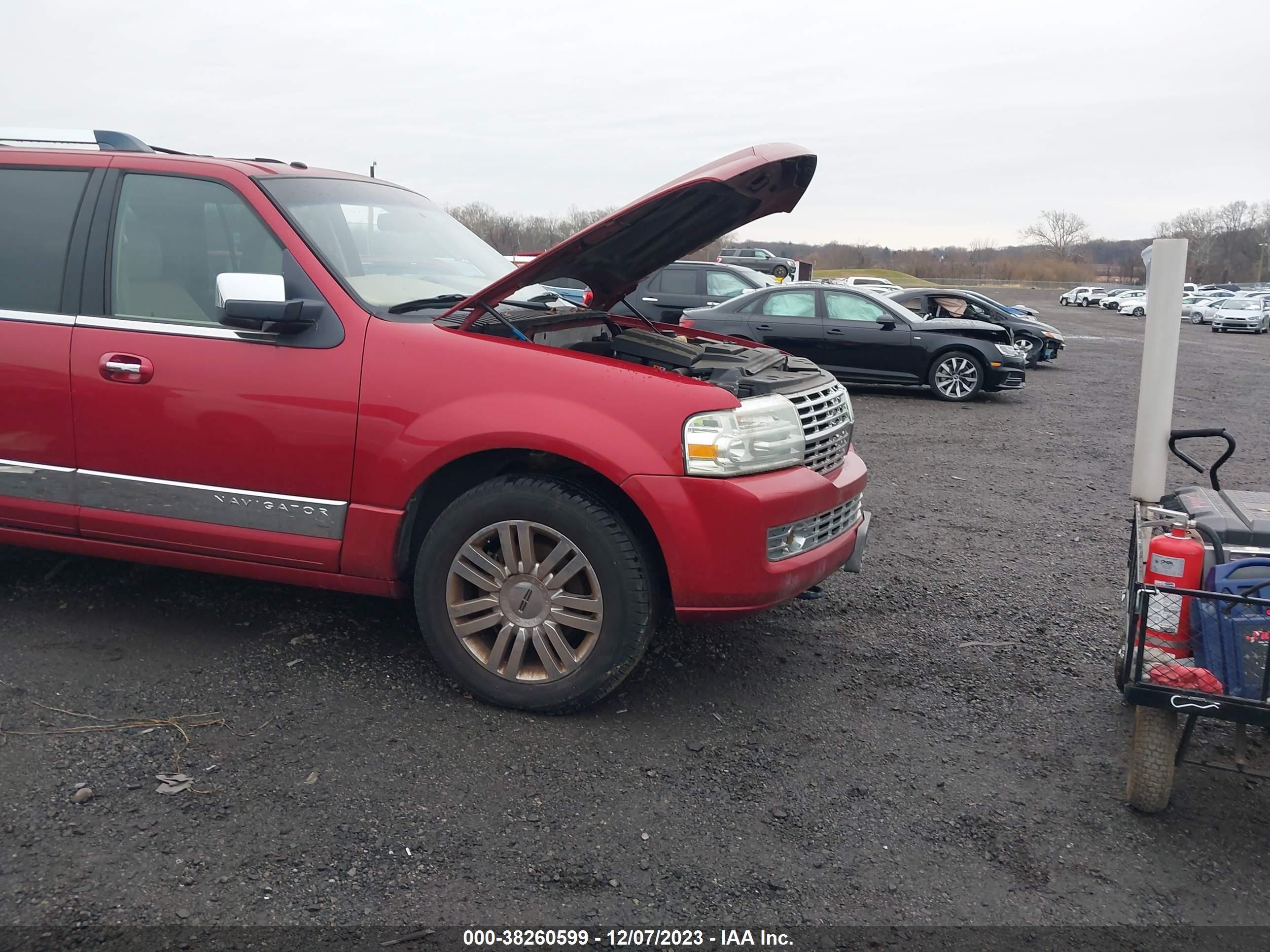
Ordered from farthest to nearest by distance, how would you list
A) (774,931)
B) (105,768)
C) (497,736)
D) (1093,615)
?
(1093,615), (497,736), (105,768), (774,931)

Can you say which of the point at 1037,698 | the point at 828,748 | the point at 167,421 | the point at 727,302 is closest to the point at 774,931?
the point at 828,748

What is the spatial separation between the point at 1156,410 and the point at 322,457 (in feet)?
9.38

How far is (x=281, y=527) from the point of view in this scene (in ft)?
12.3

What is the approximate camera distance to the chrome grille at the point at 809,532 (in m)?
3.47

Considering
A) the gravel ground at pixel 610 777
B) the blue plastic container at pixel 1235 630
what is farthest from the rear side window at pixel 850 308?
the blue plastic container at pixel 1235 630

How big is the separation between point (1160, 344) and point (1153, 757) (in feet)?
4.31

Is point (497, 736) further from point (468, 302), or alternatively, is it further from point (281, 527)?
point (468, 302)

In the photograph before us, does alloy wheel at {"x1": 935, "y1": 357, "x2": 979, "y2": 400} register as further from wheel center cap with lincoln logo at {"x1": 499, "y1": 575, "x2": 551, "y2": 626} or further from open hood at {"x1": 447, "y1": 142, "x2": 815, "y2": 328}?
wheel center cap with lincoln logo at {"x1": 499, "y1": 575, "x2": 551, "y2": 626}

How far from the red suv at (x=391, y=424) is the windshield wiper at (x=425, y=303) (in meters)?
0.01

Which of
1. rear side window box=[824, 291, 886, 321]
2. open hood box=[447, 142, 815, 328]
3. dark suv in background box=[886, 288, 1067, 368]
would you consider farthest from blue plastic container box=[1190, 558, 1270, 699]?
dark suv in background box=[886, 288, 1067, 368]

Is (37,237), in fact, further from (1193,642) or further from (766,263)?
(766,263)

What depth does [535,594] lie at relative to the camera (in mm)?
3514

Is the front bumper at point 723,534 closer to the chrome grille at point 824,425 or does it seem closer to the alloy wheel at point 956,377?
the chrome grille at point 824,425

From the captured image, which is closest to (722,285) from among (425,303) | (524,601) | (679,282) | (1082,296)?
(679,282)
